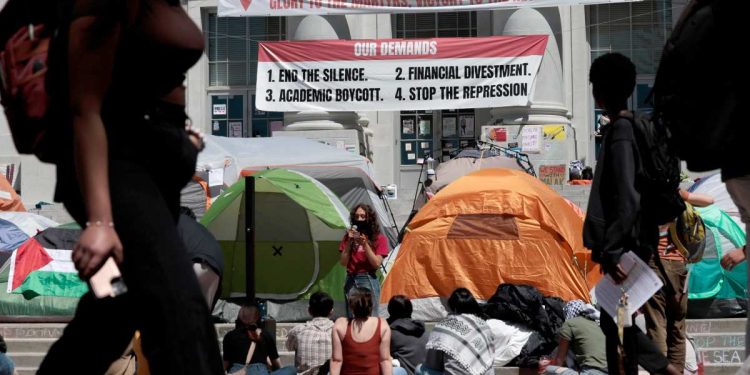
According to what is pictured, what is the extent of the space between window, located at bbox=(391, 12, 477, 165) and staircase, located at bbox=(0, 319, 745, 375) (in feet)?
39.4

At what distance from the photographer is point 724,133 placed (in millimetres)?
4070

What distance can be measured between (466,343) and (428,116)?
15.7 meters

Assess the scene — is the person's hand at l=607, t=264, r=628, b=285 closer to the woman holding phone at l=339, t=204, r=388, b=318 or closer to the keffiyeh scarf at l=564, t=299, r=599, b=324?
the keffiyeh scarf at l=564, t=299, r=599, b=324

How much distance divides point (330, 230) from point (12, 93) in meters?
12.7

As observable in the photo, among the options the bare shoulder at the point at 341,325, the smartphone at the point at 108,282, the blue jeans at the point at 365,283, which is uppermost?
the smartphone at the point at 108,282

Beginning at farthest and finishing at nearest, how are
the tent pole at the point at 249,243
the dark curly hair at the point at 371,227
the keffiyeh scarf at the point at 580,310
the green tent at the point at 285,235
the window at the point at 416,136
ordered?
1. the window at the point at 416,136
2. the green tent at the point at 285,235
3. the dark curly hair at the point at 371,227
4. the tent pole at the point at 249,243
5. the keffiyeh scarf at the point at 580,310

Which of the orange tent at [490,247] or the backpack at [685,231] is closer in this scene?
the backpack at [685,231]


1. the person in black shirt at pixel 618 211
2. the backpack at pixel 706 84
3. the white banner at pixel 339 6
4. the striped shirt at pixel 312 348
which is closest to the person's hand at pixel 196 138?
the backpack at pixel 706 84

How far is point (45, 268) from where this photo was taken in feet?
49.8

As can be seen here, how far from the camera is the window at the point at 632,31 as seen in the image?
26250mm

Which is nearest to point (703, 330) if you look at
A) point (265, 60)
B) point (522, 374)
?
point (522, 374)

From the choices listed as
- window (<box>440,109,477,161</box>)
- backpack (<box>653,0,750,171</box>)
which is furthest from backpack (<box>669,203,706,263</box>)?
window (<box>440,109,477,161</box>)

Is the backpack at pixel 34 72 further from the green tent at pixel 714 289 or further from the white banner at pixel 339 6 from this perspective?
the white banner at pixel 339 6

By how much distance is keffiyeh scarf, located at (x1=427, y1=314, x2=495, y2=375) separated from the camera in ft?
33.9
